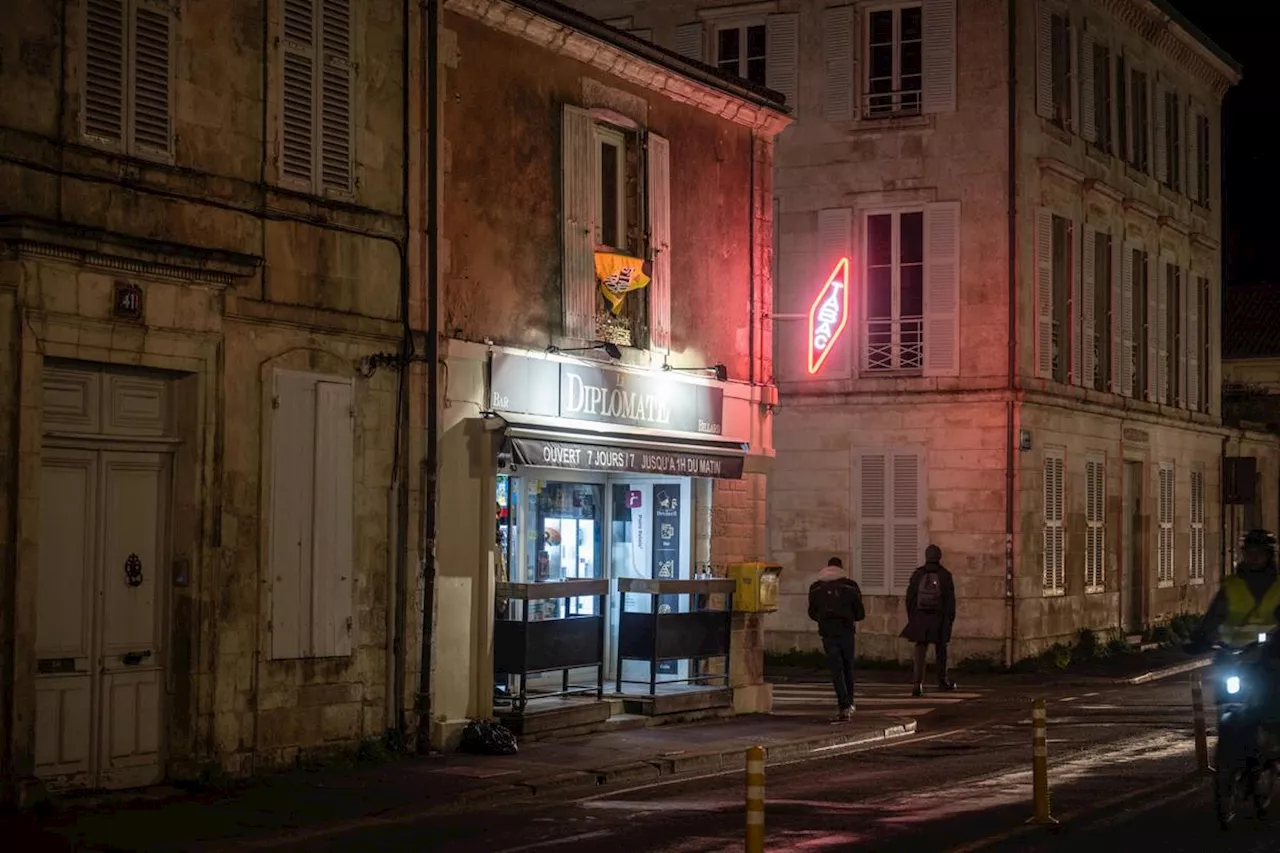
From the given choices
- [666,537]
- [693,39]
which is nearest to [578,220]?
[666,537]

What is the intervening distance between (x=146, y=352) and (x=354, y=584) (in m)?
2.95

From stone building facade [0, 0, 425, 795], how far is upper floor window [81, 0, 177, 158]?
0.06 ft

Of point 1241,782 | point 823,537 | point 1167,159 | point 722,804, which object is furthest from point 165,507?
point 1167,159

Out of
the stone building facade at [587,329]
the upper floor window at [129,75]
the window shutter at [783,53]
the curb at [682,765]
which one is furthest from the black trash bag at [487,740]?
the window shutter at [783,53]

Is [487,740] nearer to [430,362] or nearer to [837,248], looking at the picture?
[430,362]

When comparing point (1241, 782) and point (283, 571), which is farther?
point (283, 571)

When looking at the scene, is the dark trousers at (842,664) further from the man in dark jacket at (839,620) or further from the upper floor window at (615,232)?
the upper floor window at (615,232)

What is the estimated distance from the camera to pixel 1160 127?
33.5m

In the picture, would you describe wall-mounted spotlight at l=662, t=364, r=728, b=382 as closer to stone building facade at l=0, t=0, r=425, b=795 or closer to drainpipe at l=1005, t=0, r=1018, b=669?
stone building facade at l=0, t=0, r=425, b=795

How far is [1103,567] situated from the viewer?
1196 inches

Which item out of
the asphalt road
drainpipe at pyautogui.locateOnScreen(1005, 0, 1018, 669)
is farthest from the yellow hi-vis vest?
drainpipe at pyautogui.locateOnScreen(1005, 0, 1018, 669)

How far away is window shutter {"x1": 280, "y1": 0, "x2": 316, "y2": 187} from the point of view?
47.3 feet

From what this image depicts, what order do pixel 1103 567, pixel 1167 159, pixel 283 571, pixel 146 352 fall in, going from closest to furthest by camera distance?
pixel 146 352 → pixel 283 571 → pixel 1103 567 → pixel 1167 159

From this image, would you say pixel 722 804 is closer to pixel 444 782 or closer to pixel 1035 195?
pixel 444 782
